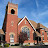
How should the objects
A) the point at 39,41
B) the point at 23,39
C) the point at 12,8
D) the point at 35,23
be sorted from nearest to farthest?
the point at 23,39, the point at 12,8, the point at 39,41, the point at 35,23

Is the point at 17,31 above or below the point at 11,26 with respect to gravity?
below

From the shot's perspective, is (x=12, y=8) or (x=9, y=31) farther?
(x=12, y=8)

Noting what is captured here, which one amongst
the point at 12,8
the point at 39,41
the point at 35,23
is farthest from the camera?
the point at 35,23

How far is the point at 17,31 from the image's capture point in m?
37.4

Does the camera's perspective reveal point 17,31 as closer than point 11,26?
No

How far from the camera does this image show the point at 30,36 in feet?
131

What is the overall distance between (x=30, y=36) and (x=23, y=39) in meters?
5.60

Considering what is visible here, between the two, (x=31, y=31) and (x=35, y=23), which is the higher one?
(x=35, y=23)

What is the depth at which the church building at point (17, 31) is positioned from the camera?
117 feet

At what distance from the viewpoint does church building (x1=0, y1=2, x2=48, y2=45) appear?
35644 millimetres

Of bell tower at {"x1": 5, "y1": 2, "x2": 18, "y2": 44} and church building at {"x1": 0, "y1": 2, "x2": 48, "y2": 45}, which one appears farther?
church building at {"x1": 0, "y1": 2, "x2": 48, "y2": 45}

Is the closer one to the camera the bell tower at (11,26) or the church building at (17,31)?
the bell tower at (11,26)

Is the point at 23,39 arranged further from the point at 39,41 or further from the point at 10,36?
the point at 39,41

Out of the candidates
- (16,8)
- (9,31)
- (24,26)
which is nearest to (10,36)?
(9,31)
